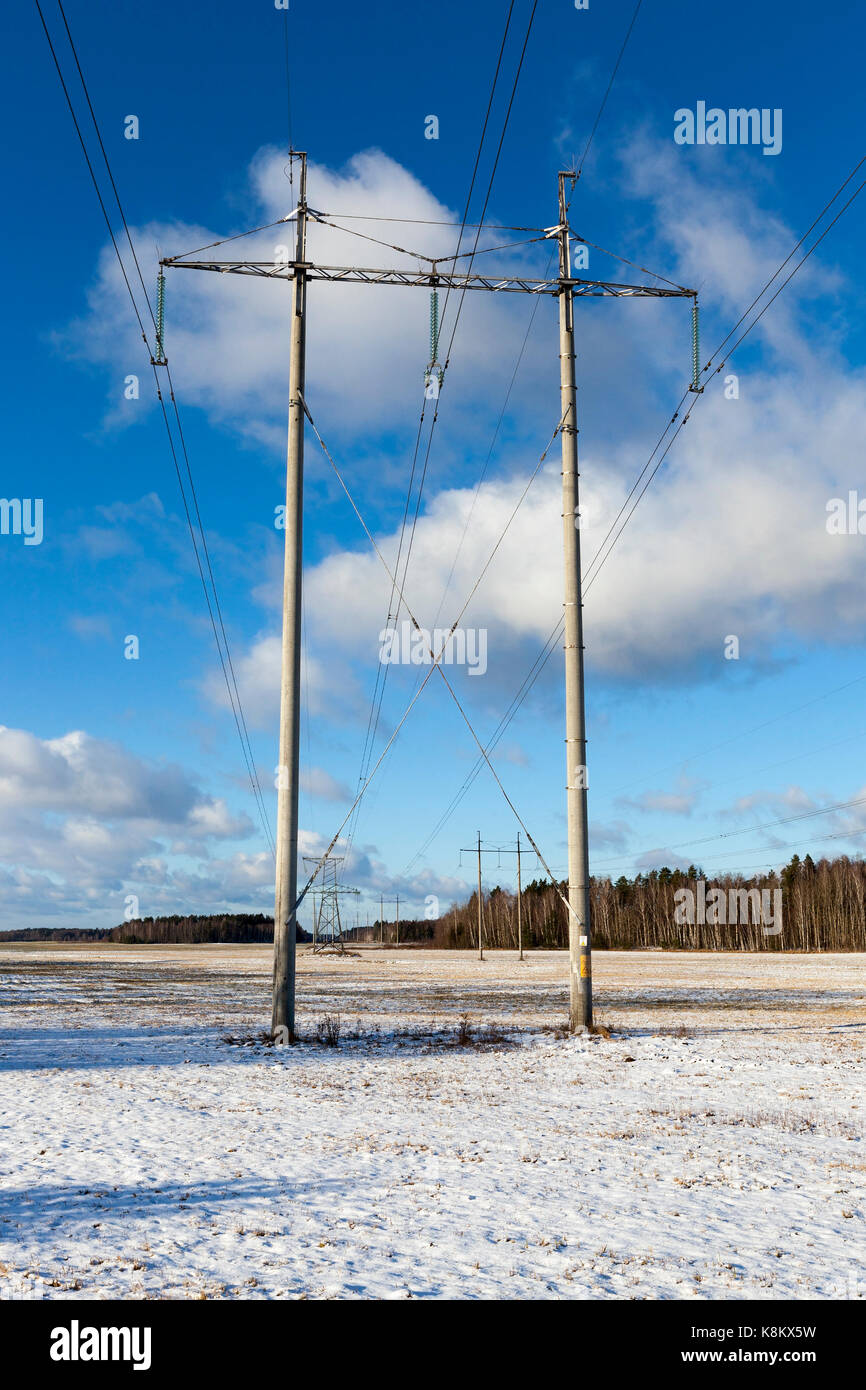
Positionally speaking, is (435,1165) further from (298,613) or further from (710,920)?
(710,920)

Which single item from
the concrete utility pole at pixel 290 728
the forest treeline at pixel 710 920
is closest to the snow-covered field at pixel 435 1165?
the concrete utility pole at pixel 290 728

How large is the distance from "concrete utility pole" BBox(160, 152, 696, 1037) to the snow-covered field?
68.5 inches

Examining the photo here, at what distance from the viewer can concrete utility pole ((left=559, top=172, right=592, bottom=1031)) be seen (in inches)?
850

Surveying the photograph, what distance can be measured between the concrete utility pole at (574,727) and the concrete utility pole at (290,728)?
584 centimetres

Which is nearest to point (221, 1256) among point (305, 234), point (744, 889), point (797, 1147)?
point (797, 1147)

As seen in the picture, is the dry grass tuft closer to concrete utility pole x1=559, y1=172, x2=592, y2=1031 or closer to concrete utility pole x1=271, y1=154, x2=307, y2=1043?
concrete utility pole x1=271, y1=154, x2=307, y2=1043

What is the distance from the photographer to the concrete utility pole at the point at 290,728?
2114 centimetres

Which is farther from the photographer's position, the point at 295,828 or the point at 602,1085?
the point at 295,828

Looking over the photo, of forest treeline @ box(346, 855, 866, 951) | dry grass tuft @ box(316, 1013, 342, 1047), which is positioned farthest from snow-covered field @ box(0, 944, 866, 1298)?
forest treeline @ box(346, 855, 866, 951)

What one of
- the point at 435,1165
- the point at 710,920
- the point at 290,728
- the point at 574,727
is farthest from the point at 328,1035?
the point at 710,920

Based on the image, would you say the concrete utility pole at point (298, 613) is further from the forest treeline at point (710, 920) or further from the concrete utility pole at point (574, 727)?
the forest treeline at point (710, 920)

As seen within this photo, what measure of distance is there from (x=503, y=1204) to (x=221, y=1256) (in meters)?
2.68

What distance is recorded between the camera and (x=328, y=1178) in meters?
9.84

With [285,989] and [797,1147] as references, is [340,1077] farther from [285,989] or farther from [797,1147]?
[797,1147]
